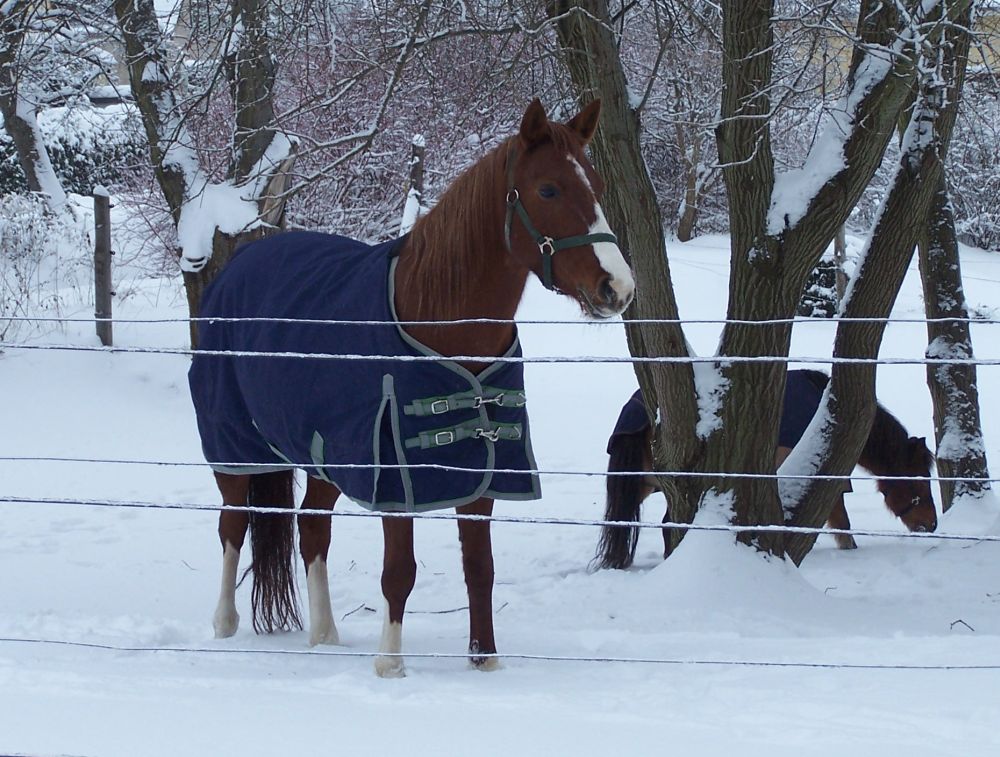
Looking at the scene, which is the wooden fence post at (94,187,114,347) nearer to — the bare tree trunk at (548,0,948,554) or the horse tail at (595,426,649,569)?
the horse tail at (595,426,649,569)

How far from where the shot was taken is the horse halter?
11.2 feet

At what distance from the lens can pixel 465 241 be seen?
369 centimetres

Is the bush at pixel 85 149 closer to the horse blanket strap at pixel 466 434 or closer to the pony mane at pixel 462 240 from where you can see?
the pony mane at pixel 462 240

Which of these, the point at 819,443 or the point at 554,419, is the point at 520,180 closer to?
the point at 819,443

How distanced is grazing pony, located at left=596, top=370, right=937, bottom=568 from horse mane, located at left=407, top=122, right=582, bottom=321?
2.49 m

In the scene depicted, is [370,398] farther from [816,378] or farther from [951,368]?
[951,368]

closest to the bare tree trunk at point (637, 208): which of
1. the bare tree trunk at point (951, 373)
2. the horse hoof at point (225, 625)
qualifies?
the horse hoof at point (225, 625)

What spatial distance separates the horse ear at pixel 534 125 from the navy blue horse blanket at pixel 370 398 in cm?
68

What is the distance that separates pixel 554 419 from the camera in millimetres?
10516

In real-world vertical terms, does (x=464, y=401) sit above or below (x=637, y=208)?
below

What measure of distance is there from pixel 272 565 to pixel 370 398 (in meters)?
1.38

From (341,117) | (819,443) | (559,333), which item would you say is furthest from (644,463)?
(341,117)

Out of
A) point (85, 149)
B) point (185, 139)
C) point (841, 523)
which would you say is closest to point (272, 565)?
point (841, 523)

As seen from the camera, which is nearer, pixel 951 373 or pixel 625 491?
pixel 625 491
